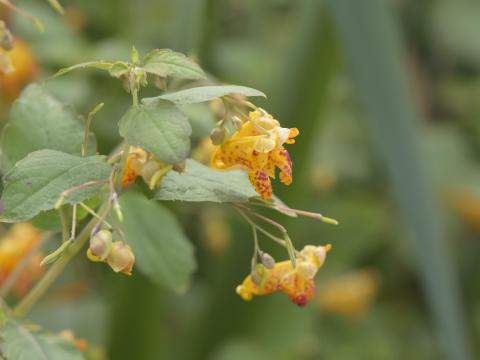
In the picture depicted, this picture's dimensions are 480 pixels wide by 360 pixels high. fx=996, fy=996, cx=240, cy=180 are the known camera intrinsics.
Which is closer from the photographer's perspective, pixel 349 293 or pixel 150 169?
pixel 150 169

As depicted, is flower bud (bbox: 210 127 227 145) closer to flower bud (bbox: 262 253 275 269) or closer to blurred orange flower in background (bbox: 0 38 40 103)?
flower bud (bbox: 262 253 275 269)

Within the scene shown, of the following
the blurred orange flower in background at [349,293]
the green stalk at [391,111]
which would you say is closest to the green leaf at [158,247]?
the green stalk at [391,111]

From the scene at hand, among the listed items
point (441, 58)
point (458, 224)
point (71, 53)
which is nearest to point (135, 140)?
point (71, 53)

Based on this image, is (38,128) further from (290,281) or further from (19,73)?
(19,73)

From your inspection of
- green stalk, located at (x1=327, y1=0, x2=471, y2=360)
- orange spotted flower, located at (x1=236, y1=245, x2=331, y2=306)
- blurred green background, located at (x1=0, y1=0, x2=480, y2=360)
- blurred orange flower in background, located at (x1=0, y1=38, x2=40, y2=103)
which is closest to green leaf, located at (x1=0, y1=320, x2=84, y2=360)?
orange spotted flower, located at (x1=236, y1=245, x2=331, y2=306)

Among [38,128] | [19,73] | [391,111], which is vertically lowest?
[19,73]

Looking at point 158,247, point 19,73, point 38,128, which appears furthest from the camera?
point 19,73

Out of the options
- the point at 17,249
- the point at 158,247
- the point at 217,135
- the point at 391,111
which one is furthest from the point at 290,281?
the point at 391,111

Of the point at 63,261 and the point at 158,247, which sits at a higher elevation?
the point at 63,261
